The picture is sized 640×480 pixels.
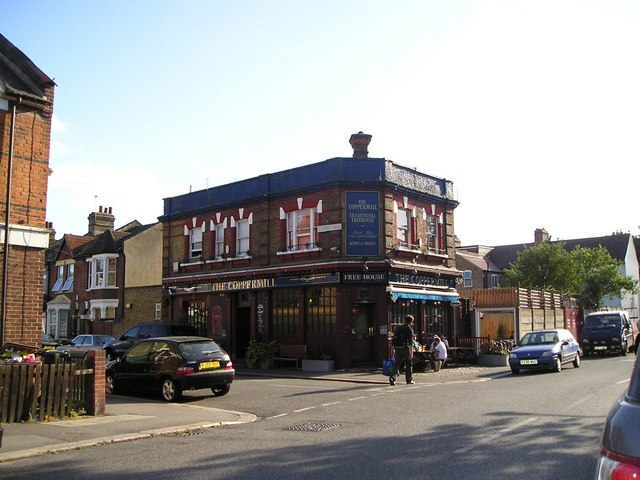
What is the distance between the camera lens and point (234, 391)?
54.6 ft

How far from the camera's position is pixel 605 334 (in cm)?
2984

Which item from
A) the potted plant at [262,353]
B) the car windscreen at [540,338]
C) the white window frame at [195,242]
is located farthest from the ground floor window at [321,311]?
the white window frame at [195,242]

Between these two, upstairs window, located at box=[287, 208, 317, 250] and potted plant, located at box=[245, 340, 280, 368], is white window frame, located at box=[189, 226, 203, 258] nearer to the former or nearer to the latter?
upstairs window, located at box=[287, 208, 317, 250]

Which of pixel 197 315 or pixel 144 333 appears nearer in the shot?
pixel 144 333

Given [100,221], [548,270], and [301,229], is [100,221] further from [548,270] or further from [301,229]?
[548,270]

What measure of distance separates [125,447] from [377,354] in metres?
15.3

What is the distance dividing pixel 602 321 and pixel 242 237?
1822cm

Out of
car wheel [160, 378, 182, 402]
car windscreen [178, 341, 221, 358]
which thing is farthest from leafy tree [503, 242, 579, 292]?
car wheel [160, 378, 182, 402]

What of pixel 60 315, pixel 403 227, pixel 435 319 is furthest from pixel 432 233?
pixel 60 315

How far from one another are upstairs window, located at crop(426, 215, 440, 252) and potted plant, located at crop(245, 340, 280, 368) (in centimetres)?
803

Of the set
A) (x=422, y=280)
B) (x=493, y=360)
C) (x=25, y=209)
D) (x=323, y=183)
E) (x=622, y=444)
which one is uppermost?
(x=323, y=183)

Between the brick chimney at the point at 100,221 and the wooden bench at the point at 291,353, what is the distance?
2381 centimetres

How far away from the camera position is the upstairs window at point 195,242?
29.8 metres

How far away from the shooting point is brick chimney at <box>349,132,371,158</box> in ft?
86.0
